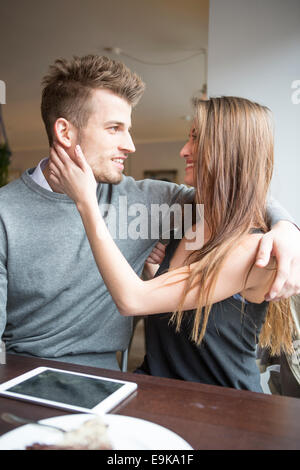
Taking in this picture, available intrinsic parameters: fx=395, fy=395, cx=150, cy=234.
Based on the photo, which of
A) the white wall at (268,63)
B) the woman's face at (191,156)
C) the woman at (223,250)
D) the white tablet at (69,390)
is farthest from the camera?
the white wall at (268,63)

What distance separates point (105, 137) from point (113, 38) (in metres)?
3.08

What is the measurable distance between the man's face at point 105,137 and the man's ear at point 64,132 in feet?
0.12

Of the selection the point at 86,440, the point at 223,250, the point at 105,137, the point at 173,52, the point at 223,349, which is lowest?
the point at 223,349

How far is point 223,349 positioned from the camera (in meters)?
1.18

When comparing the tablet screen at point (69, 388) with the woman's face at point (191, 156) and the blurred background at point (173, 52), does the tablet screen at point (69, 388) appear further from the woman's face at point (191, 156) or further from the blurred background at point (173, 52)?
the blurred background at point (173, 52)

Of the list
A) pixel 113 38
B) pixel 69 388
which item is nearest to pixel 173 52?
pixel 113 38

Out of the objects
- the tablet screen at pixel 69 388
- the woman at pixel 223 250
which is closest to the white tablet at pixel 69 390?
the tablet screen at pixel 69 388

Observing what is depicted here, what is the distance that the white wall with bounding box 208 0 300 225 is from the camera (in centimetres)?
208

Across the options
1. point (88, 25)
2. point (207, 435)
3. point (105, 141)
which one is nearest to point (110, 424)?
point (207, 435)

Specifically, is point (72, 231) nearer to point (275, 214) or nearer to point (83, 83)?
point (83, 83)

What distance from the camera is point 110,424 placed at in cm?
65

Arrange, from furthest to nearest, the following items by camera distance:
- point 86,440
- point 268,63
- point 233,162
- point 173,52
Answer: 1. point 173,52
2. point 268,63
3. point 233,162
4. point 86,440

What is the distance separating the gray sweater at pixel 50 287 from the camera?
1.28m

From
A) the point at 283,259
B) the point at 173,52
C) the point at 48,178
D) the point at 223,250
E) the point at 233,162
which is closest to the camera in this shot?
the point at 283,259
